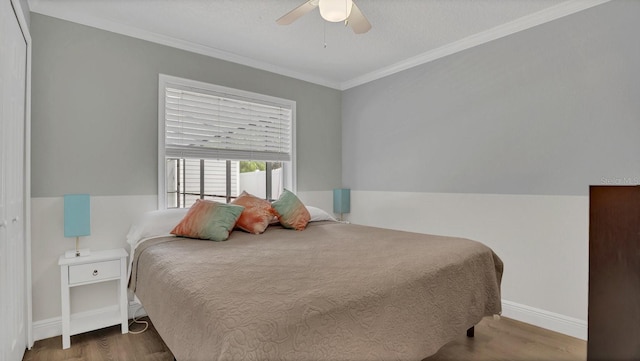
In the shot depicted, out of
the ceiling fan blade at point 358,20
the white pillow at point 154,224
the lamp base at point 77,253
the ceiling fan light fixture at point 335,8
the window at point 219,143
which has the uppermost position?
the ceiling fan blade at point 358,20

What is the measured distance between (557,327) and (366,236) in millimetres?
1686

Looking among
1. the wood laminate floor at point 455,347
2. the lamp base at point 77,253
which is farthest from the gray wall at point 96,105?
the wood laminate floor at point 455,347

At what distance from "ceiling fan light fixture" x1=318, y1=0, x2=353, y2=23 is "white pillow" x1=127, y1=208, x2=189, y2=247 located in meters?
1.95

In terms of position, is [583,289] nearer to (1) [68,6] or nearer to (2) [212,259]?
(2) [212,259]

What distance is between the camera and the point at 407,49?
3.29 meters

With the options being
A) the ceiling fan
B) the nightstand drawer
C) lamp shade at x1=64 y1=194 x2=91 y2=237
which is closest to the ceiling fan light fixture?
the ceiling fan

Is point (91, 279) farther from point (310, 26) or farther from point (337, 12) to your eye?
point (310, 26)

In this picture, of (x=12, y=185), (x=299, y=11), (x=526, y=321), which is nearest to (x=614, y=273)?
(x=526, y=321)

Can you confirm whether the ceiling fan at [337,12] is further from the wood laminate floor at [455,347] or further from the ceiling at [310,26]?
the wood laminate floor at [455,347]

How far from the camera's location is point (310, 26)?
2801 mm

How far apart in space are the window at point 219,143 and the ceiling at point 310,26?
430mm

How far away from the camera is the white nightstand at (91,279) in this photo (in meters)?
2.25

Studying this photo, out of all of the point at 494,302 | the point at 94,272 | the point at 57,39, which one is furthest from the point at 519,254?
the point at 57,39

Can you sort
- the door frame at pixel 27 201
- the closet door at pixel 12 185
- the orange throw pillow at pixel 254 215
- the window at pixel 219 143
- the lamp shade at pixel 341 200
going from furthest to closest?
the lamp shade at pixel 341 200, the window at pixel 219 143, the orange throw pillow at pixel 254 215, the door frame at pixel 27 201, the closet door at pixel 12 185
